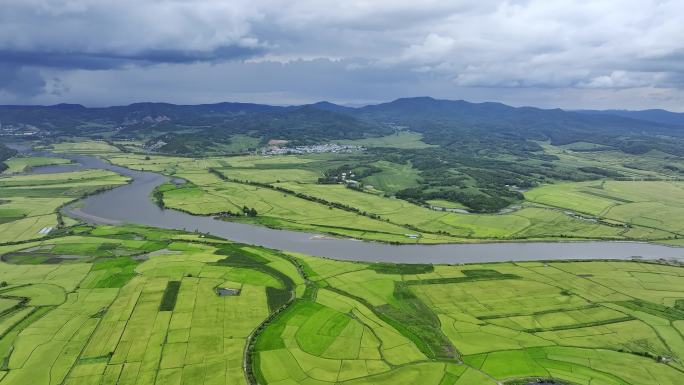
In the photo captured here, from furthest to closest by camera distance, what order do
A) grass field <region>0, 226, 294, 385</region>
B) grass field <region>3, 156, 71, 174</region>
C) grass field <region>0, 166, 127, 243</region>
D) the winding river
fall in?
1. grass field <region>3, 156, 71, 174</region>
2. grass field <region>0, 166, 127, 243</region>
3. the winding river
4. grass field <region>0, 226, 294, 385</region>

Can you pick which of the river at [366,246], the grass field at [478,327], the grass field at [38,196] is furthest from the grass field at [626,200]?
the grass field at [38,196]

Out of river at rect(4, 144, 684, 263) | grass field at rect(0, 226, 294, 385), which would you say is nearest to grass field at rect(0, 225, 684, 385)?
grass field at rect(0, 226, 294, 385)

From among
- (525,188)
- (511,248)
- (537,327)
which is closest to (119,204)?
(511,248)

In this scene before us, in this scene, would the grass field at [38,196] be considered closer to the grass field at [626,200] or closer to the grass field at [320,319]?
the grass field at [320,319]

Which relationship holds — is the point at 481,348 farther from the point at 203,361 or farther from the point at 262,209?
the point at 262,209

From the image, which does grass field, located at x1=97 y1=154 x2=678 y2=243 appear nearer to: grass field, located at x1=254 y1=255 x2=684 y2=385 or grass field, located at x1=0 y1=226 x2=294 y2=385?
grass field, located at x1=254 y1=255 x2=684 y2=385

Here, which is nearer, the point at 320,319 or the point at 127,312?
the point at 127,312

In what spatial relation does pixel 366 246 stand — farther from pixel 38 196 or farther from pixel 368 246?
pixel 38 196

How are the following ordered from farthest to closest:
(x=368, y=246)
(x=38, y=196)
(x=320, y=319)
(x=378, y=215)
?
(x=38, y=196), (x=378, y=215), (x=368, y=246), (x=320, y=319)

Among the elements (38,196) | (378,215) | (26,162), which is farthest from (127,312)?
(26,162)
